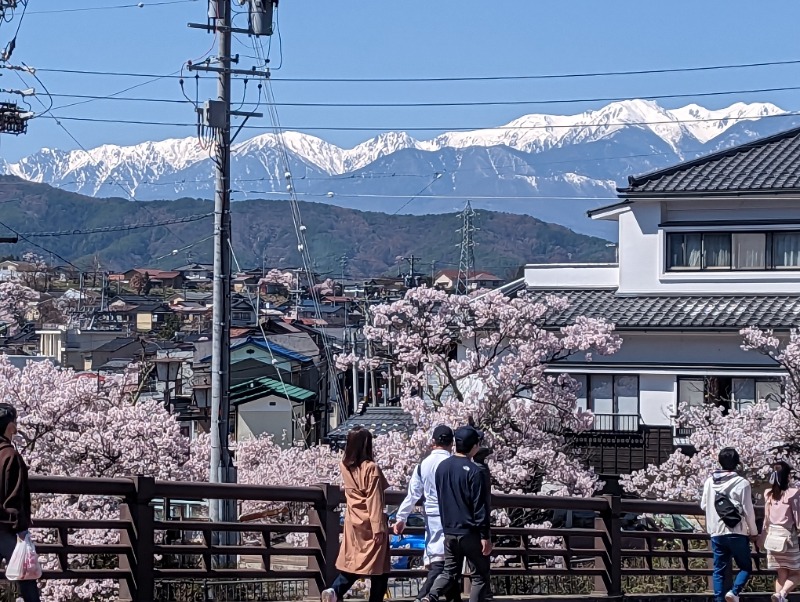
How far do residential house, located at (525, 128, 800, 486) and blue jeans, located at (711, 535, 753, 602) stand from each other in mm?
17122

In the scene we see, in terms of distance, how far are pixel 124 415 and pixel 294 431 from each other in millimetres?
23799

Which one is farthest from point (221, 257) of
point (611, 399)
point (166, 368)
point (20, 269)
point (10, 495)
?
point (20, 269)

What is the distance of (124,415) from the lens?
23016mm

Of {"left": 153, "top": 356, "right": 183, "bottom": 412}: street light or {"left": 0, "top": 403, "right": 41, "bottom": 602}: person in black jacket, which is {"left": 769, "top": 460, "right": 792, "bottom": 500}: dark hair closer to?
{"left": 0, "top": 403, "right": 41, "bottom": 602}: person in black jacket

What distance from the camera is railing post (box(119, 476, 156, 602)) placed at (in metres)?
9.14

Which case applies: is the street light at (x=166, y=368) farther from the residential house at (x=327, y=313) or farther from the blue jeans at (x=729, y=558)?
the residential house at (x=327, y=313)

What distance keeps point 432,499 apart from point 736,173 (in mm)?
23207

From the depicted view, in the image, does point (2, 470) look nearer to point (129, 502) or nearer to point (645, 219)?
point (129, 502)

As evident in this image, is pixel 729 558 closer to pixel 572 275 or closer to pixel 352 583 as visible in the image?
pixel 352 583

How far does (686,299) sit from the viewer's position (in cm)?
3055

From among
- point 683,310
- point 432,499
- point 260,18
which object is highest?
point 260,18

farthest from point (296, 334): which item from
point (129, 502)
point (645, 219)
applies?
point (129, 502)

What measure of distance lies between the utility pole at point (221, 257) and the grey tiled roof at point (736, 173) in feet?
45.0

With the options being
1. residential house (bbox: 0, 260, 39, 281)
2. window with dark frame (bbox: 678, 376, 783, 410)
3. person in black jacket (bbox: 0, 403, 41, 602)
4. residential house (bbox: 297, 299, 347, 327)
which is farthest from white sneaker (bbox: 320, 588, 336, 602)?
residential house (bbox: 0, 260, 39, 281)
